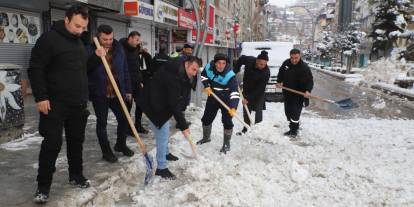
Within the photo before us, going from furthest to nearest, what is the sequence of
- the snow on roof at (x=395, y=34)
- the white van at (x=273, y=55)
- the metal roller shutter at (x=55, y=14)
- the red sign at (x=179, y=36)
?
the snow on roof at (x=395, y=34) → the red sign at (x=179, y=36) → the white van at (x=273, y=55) → the metal roller shutter at (x=55, y=14)

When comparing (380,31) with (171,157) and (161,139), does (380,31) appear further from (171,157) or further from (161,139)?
(161,139)

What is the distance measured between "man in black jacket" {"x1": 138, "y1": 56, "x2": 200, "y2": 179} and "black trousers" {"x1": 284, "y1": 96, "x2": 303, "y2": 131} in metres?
3.63

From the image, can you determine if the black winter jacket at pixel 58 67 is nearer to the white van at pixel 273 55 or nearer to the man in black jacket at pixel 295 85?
the man in black jacket at pixel 295 85

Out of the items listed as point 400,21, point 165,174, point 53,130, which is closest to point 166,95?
point 165,174

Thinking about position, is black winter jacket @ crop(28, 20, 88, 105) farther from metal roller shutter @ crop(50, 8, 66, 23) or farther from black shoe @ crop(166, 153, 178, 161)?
metal roller shutter @ crop(50, 8, 66, 23)

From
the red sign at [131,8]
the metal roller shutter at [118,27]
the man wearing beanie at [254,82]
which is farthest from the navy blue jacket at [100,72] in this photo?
the metal roller shutter at [118,27]

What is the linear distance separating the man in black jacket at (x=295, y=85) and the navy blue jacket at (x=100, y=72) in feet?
12.6

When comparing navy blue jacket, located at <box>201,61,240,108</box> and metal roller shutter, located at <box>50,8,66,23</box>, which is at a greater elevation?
metal roller shutter, located at <box>50,8,66,23</box>

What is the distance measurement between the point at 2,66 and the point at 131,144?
2.55 m

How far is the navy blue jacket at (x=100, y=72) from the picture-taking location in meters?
4.74

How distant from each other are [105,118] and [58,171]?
2.98 ft

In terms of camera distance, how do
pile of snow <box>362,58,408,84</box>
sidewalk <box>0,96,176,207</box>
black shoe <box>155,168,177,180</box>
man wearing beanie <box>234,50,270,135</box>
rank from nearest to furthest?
1. sidewalk <box>0,96,176,207</box>
2. black shoe <box>155,168,177,180</box>
3. man wearing beanie <box>234,50,270,135</box>
4. pile of snow <box>362,58,408,84</box>

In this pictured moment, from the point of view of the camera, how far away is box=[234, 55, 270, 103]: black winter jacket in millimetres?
7289

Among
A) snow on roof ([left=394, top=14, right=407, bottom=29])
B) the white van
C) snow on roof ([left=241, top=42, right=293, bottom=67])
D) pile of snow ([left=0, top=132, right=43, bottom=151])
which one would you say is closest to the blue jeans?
pile of snow ([left=0, top=132, right=43, bottom=151])
